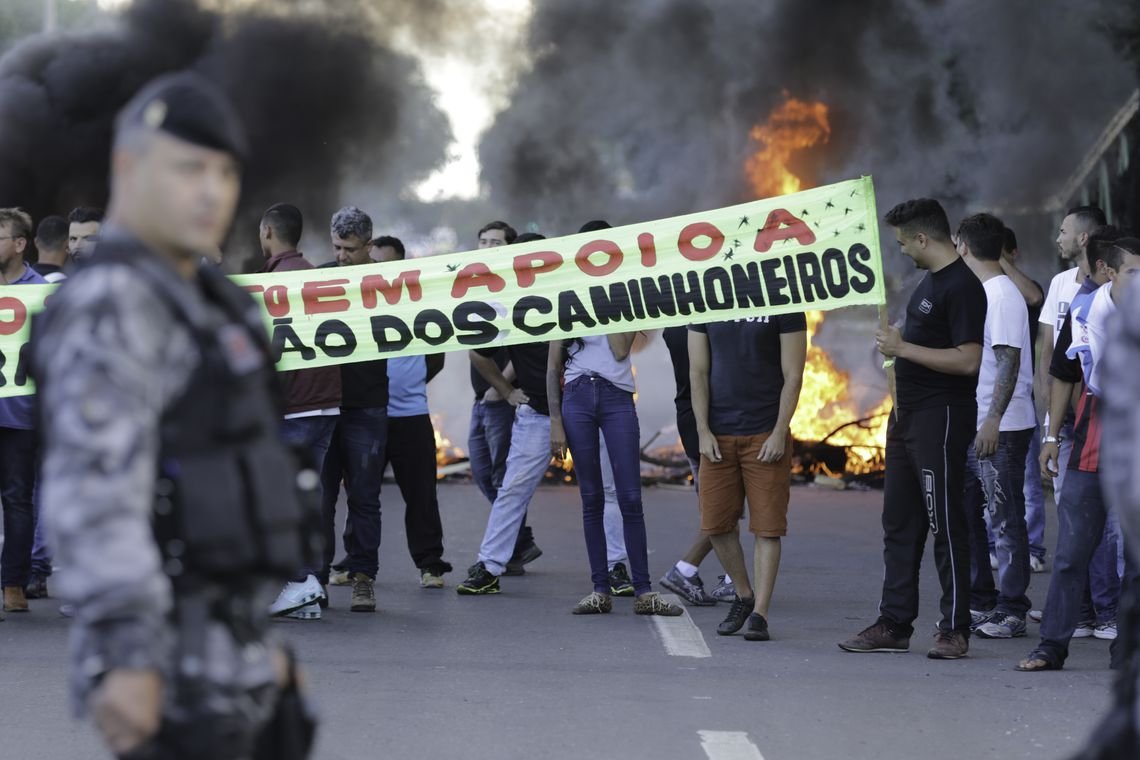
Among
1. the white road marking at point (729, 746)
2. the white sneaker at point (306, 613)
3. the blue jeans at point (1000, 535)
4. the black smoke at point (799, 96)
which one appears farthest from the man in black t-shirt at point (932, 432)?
the black smoke at point (799, 96)

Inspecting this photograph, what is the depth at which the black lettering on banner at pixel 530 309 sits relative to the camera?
25.6ft

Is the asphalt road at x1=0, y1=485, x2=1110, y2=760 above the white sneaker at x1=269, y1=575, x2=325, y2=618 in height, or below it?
below

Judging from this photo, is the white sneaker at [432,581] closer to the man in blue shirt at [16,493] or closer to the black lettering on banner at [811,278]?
the man in blue shirt at [16,493]

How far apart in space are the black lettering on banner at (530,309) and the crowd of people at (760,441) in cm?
15

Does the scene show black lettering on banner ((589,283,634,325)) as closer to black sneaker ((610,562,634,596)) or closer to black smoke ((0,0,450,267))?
black sneaker ((610,562,634,596))

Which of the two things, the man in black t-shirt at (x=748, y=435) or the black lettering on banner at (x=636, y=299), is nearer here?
the man in black t-shirt at (x=748, y=435)

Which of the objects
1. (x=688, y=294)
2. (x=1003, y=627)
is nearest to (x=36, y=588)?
(x=688, y=294)

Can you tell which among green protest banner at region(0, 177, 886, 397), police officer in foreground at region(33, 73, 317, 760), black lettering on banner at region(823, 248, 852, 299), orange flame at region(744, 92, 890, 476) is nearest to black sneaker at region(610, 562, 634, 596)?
green protest banner at region(0, 177, 886, 397)

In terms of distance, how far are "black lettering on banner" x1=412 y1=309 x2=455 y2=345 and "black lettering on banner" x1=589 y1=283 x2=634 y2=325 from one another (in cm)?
75

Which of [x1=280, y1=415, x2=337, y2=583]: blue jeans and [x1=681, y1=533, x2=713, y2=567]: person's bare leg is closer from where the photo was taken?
[x1=280, y1=415, x2=337, y2=583]: blue jeans

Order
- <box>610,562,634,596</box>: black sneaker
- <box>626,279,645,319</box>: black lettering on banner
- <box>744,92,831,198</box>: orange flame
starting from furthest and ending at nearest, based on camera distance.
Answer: <box>744,92,831,198</box>: orange flame < <box>610,562,634,596</box>: black sneaker < <box>626,279,645,319</box>: black lettering on banner

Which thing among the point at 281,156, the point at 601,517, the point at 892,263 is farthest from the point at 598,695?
the point at 281,156

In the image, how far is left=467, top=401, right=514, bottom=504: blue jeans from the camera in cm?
930

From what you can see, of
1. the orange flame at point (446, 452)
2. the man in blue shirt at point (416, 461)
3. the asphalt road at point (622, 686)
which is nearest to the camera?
the asphalt road at point (622, 686)
